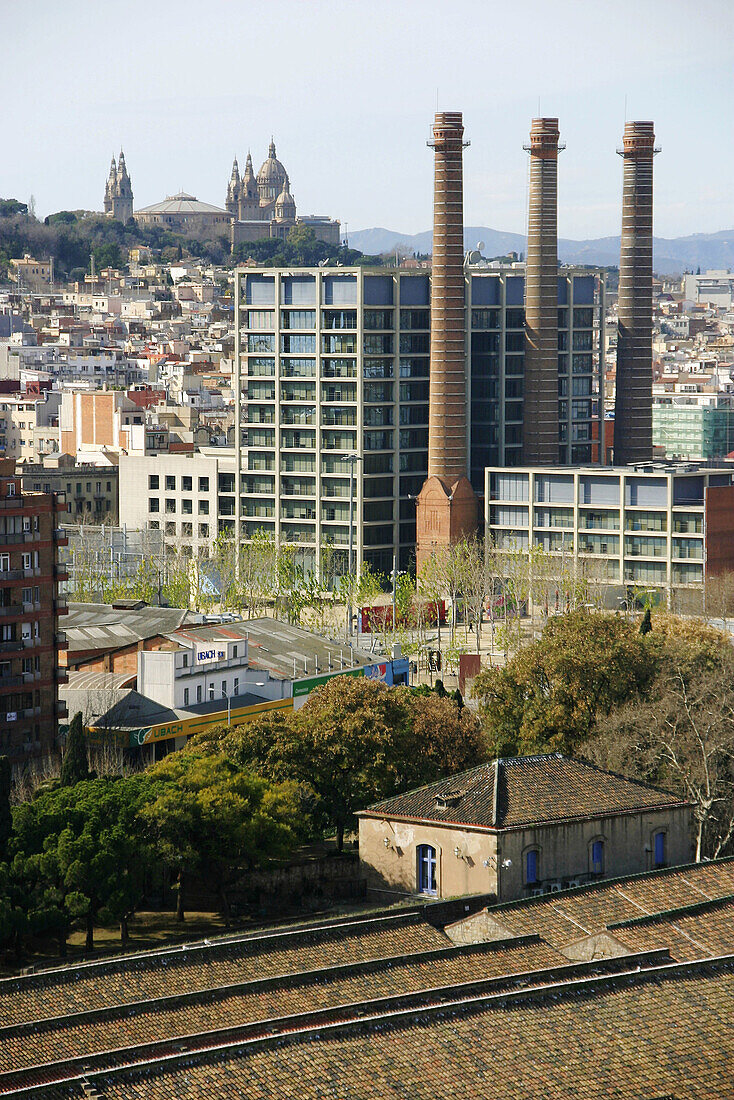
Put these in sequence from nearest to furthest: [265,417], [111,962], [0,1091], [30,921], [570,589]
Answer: [0,1091] < [111,962] < [30,921] < [570,589] < [265,417]

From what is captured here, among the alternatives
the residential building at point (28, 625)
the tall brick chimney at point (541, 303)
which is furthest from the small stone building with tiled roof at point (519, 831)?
the tall brick chimney at point (541, 303)

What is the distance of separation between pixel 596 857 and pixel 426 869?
189 inches

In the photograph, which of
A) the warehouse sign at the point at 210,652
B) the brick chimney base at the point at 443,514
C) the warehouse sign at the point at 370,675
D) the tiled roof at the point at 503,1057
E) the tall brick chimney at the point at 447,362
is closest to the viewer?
the tiled roof at the point at 503,1057

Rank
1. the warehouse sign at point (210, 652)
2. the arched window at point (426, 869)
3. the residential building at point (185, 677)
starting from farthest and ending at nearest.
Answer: the warehouse sign at point (210, 652)
the residential building at point (185, 677)
the arched window at point (426, 869)

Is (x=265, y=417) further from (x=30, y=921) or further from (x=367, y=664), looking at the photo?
(x=30, y=921)

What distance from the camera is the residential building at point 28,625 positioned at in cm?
6256

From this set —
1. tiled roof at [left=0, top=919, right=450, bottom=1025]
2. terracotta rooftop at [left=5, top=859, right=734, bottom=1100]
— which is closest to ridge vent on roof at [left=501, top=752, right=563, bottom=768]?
terracotta rooftop at [left=5, top=859, right=734, bottom=1100]

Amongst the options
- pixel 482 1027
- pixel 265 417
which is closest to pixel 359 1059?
pixel 482 1027

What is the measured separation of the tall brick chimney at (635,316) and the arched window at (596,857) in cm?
7220

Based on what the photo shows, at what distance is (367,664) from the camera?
76.2m

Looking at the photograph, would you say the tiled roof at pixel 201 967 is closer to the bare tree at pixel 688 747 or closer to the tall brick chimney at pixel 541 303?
the bare tree at pixel 688 747

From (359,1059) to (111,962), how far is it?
843 centimetres

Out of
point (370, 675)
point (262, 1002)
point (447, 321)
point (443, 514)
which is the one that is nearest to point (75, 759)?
point (262, 1002)

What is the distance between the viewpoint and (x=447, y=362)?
365 feet
